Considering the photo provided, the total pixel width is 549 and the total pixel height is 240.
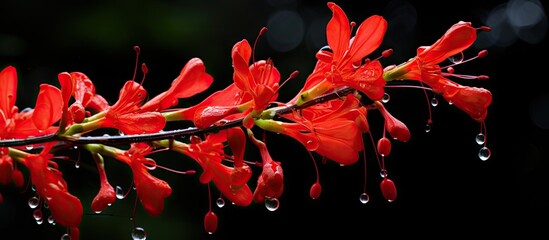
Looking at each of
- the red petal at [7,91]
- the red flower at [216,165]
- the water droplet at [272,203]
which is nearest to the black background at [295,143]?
the red petal at [7,91]

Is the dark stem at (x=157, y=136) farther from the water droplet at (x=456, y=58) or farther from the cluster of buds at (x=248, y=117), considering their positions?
the water droplet at (x=456, y=58)

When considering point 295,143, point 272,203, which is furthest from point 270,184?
point 295,143

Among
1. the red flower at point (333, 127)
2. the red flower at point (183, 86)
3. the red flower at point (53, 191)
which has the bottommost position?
the red flower at point (53, 191)

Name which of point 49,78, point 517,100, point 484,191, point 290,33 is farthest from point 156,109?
point 517,100

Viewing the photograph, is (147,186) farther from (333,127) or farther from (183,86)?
(333,127)

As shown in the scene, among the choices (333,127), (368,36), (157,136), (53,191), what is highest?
(368,36)

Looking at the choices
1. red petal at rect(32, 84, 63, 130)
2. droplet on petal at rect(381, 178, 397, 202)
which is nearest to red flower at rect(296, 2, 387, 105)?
droplet on petal at rect(381, 178, 397, 202)

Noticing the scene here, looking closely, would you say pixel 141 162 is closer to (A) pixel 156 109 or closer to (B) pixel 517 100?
(A) pixel 156 109
